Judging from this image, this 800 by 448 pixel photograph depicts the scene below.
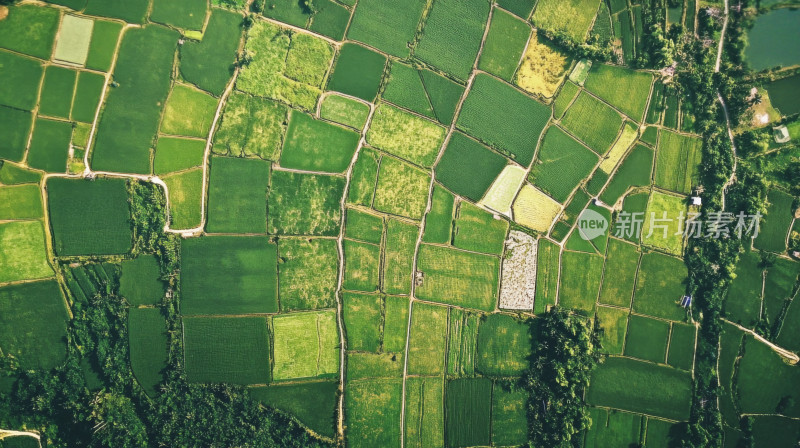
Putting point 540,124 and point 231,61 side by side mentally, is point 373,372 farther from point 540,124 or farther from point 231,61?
point 231,61

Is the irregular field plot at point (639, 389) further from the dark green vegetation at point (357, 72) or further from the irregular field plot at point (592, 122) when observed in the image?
the dark green vegetation at point (357, 72)

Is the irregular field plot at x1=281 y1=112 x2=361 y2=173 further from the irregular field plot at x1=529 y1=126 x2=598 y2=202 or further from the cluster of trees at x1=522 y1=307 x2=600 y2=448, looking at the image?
the cluster of trees at x1=522 y1=307 x2=600 y2=448

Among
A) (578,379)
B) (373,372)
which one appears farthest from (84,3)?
(578,379)

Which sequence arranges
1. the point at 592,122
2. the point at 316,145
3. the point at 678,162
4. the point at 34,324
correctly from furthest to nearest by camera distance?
the point at 678,162 → the point at 592,122 → the point at 316,145 → the point at 34,324

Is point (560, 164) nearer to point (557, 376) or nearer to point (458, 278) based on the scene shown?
point (458, 278)

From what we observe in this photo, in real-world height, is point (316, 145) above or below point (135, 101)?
below

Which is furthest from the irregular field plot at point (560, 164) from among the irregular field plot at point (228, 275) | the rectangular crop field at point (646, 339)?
the irregular field plot at point (228, 275)

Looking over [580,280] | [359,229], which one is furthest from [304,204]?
[580,280]

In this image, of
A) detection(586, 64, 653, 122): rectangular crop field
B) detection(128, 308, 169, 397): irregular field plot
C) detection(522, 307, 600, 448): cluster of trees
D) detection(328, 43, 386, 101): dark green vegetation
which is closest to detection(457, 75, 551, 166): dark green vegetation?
detection(586, 64, 653, 122): rectangular crop field
